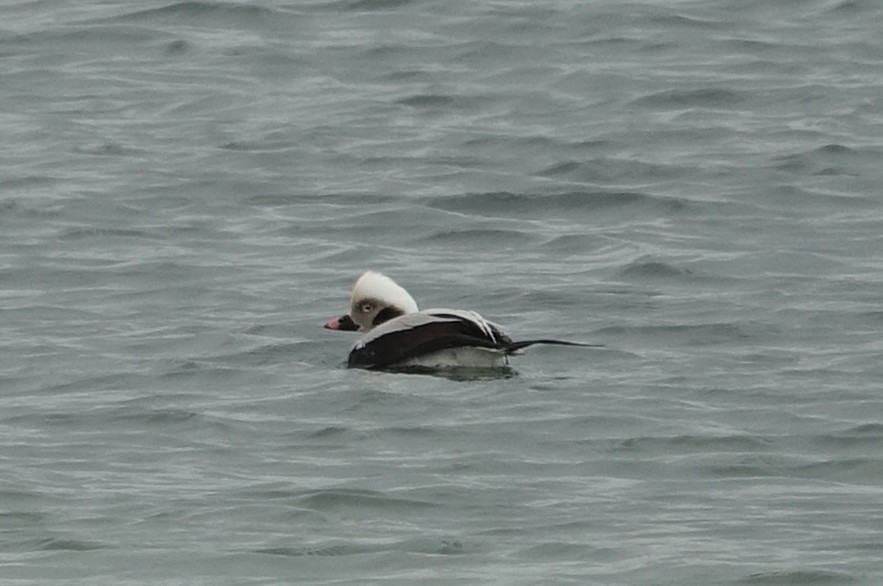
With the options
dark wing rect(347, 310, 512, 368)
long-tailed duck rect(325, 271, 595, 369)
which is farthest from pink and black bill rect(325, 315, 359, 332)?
dark wing rect(347, 310, 512, 368)

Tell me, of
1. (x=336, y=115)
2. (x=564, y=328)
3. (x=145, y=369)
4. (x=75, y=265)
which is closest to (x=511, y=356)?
(x=564, y=328)

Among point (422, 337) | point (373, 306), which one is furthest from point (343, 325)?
point (422, 337)

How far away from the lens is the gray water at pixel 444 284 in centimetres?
803

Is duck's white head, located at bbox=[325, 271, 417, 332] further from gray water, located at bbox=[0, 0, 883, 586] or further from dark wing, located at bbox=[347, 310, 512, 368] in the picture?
dark wing, located at bbox=[347, 310, 512, 368]

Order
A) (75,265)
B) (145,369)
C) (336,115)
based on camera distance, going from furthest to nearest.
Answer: (336,115), (75,265), (145,369)

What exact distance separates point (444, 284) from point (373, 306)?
4.13 feet

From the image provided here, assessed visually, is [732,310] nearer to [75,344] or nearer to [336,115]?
[75,344]

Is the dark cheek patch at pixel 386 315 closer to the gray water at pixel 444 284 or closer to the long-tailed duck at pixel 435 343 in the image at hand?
→ the long-tailed duck at pixel 435 343

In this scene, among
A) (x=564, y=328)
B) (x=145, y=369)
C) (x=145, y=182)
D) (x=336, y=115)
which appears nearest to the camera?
(x=145, y=369)

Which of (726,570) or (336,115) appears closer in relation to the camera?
(726,570)

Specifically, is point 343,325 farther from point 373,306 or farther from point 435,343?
point 435,343

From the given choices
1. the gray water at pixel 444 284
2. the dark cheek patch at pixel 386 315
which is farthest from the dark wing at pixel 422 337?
the dark cheek patch at pixel 386 315

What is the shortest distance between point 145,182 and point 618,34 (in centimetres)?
538

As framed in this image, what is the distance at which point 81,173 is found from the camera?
15867 mm
